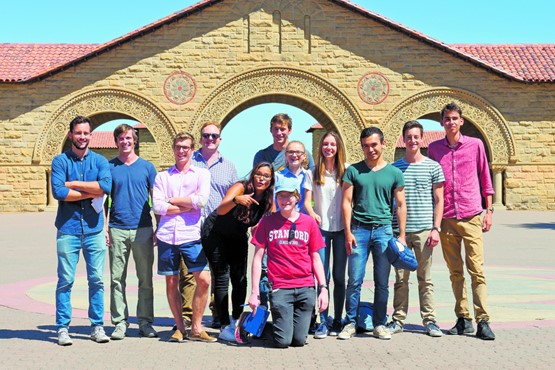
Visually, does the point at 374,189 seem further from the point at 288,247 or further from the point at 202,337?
the point at 202,337

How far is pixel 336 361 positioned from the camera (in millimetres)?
6066

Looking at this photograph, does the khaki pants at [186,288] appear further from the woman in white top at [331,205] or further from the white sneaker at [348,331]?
the white sneaker at [348,331]

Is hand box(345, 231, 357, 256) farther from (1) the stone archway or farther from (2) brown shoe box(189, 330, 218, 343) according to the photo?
(1) the stone archway

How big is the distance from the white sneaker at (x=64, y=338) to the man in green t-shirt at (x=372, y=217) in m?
2.49

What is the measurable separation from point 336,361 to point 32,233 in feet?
49.5

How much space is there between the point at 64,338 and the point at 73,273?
0.60m

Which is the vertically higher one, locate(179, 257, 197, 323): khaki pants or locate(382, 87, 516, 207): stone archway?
locate(382, 87, 516, 207): stone archway

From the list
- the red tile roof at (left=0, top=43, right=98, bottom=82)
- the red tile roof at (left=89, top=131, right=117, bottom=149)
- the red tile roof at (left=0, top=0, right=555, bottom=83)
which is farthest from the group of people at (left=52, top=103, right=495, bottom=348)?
the red tile roof at (left=89, top=131, right=117, bottom=149)

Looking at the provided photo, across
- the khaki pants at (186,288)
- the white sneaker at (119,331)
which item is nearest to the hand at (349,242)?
the khaki pants at (186,288)

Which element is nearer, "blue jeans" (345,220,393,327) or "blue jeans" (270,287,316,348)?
"blue jeans" (270,287,316,348)

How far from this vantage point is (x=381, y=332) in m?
6.98

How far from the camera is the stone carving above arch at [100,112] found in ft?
94.2

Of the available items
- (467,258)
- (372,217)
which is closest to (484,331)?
(467,258)

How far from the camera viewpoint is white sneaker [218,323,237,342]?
6898mm
